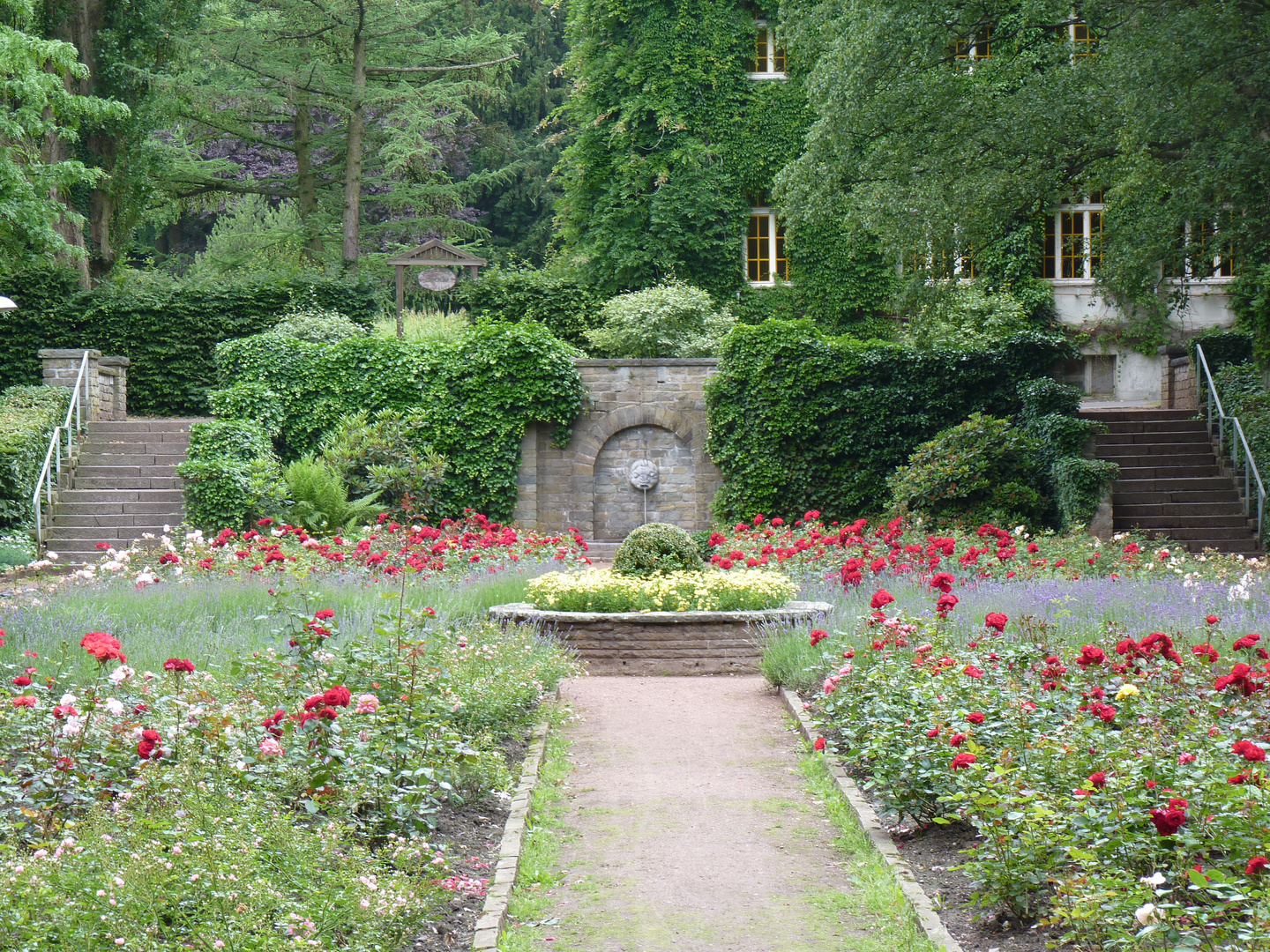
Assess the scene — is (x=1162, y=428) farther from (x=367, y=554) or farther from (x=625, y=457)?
(x=367, y=554)

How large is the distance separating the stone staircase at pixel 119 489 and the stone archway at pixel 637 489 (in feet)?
18.6

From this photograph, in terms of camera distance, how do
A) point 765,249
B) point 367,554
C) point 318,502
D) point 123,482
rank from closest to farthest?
point 367,554 < point 318,502 < point 123,482 < point 765,249

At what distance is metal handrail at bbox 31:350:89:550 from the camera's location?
1440 centimetres

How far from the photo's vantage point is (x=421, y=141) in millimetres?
24266

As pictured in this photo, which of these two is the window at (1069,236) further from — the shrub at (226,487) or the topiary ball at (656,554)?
the shrub at (226,487)

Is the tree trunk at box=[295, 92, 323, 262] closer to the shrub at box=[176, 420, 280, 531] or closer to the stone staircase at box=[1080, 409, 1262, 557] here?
the shrub at box=[176, 420, 280, 531]

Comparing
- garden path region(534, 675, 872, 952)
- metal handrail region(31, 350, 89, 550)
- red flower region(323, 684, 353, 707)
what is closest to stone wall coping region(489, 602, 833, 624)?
garden path region(534, 675, 872, 952)

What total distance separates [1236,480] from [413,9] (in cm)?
1873

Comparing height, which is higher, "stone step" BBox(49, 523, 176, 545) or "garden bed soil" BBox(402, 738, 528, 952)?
"stone step" BBox(49, 523, 176, 545)

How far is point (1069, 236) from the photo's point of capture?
20984 millimetres

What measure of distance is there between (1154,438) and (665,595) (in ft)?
33.7

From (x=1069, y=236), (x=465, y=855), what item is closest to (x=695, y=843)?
(x=465, y=855)

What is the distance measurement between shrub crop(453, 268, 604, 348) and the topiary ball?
10.7 meters

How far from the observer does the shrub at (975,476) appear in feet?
44.5
